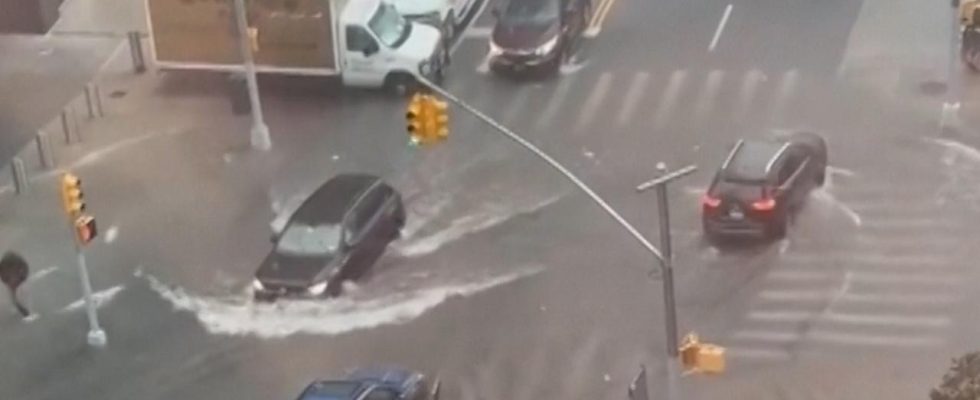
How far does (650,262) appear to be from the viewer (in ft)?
112

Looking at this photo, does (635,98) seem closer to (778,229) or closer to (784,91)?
(784,91)

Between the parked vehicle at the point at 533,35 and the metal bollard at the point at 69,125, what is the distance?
828cm

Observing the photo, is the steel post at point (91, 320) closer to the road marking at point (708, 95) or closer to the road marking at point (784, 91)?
the road marking at point (708, 95)

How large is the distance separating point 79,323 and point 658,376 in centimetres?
966

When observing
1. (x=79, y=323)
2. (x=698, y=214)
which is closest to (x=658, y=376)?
(x=698, y=214)

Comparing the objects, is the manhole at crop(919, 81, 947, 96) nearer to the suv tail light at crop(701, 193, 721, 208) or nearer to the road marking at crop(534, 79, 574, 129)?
the road marking at crop(534, 79, 574, 129)

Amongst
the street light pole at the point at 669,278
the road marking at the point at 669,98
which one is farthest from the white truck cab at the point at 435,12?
the street light pole at the point at 669,278

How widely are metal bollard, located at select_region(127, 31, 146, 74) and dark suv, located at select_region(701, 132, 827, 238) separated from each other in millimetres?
13807

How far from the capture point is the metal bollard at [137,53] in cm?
4312

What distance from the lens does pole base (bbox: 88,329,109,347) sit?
33.3 m

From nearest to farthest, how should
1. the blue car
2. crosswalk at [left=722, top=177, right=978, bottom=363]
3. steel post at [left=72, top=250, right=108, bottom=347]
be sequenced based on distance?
the blue car, crosswalk at [left=722, top=177, right=978, bottom=363], steel post at [left=72, top=250, right=108, bottom=347]

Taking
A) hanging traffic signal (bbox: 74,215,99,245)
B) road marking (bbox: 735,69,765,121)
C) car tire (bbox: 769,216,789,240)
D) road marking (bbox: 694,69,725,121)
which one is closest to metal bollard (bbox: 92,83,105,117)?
hanging traffic signal (bbox: 74,215,99,245)

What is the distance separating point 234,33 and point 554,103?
21.4ft

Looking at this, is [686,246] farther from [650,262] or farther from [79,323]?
[79,323]
